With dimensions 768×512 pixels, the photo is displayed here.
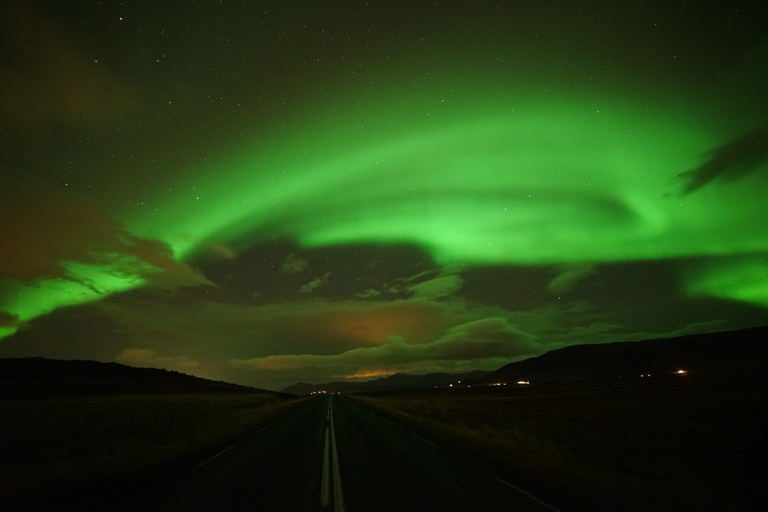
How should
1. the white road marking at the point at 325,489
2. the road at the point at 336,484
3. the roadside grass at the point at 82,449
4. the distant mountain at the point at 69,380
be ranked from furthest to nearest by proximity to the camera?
the distant mountain at the point at 69,380 → the roadside grass at the point at 82,449 → the white road marking at the point at 325,489 → the road at the point at 336,484

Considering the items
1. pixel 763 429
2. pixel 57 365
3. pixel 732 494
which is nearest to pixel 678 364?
pixel 763 429

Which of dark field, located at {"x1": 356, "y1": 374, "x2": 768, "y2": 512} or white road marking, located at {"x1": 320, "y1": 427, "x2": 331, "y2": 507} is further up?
white road marking, located at {"x1": 320, "y1": 427, "x2": 331, "y2": 507}

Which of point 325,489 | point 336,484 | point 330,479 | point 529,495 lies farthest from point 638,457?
point 325,489

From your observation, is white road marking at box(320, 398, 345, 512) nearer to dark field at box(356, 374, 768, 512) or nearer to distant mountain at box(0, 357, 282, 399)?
dark field at box(356, 374, 768, 512)

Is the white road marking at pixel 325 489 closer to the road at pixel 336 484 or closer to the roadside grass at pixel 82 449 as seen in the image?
the road at pixel 336 484

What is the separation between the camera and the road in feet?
24.3

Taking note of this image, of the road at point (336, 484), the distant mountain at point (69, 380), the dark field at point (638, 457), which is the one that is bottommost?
the dark field at point (638, 457)

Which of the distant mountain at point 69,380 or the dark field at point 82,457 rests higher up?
the distant mountain at point 69,380

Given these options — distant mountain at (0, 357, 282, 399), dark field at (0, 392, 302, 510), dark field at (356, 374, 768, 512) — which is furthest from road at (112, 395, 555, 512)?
distant mountain at (0, 357, 282, 399)

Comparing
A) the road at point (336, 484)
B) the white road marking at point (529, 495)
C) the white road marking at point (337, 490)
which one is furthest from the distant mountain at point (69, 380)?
the white road marking at point (529, 495)

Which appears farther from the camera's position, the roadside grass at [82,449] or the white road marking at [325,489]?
the roadside grass at [82,449]

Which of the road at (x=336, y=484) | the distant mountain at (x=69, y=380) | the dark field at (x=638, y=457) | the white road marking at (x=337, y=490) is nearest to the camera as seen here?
the white road marking at (x=337, y=490)

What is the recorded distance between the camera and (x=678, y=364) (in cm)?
16538

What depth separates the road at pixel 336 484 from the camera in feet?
24.3
